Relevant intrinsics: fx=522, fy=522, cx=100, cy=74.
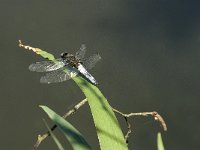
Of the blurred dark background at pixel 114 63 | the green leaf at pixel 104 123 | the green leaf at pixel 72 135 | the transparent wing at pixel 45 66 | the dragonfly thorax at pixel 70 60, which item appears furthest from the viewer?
the blurred dark background at pixel 114 63

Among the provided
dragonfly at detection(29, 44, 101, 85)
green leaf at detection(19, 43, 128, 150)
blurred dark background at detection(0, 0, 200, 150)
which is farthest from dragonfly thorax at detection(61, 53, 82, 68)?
blurred dark background at detection(0, 0, 200, 150)

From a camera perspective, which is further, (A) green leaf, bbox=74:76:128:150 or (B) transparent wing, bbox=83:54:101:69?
(B) transparent wing, bbox=83:54:101:69

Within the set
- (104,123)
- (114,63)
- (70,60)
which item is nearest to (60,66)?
(70,60)

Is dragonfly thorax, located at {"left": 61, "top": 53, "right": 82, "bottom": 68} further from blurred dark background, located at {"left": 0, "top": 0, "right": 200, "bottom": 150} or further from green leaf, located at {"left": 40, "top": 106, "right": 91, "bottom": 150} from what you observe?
blurred dark background, located at {"left": 0, "top": 0, "right": 200, "bottom": 150}

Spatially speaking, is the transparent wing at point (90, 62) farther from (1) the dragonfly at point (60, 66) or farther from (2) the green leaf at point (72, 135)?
(2) the green leaf at point (72, 135)

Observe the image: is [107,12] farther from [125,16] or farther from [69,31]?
[69,31]

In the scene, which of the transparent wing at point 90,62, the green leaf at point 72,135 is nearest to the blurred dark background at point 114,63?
the transparent wing at point 90,62

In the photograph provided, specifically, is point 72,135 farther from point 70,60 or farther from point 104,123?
point 70,60

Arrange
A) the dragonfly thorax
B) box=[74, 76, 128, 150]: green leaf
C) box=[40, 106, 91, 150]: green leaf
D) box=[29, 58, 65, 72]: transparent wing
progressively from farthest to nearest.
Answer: box=[29, 58, 65, 72]: transparent wing < the dragonfly thorax < box=[74, 76, 128, 150]: green leaf < box=[40, 106, 91, 150]: green leaf
